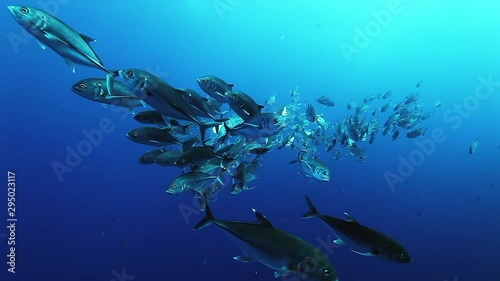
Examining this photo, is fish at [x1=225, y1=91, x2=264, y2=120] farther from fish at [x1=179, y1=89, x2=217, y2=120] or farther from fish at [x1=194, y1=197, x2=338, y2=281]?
fish at [x1=194, y1=197, x2=338, y2=281]

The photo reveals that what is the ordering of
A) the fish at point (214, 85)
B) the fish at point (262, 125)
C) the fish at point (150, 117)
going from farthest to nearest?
the fish at point (214, 85) < the fish at point (150, 117) < the fish at point (262, 125)

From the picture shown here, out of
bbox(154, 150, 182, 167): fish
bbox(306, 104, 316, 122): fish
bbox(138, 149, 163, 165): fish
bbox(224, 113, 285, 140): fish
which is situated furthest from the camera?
bbox(306, 104, 316, 122): fish

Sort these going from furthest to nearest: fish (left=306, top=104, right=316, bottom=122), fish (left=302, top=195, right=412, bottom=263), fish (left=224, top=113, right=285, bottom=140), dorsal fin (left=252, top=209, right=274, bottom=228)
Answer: fish (left=306, top=104, right=316, bottom=122)
fish (left=224, top=113, right=285, bottom=140)
fish (left=302, top=195, right=412, bottom=263)
dorsal fin (left=252, top=209, right=274, bottom=228)

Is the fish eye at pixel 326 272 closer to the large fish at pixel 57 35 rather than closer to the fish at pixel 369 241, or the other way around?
the fish at pixel 369 241

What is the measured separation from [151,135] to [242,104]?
43.6 inches

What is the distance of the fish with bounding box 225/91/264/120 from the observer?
3.34 metres

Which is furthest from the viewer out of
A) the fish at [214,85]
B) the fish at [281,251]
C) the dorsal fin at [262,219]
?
the fish at [214,85]

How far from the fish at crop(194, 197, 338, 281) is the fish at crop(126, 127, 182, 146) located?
161cm

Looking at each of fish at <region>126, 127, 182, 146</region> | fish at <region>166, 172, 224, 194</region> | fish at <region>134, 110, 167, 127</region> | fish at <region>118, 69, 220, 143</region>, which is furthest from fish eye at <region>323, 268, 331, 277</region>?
fish at <region>134, 110, 167, 127</region>

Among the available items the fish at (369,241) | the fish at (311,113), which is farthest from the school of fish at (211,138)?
the fish at (311,113)

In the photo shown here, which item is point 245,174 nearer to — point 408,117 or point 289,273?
point 289,273

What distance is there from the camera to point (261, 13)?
26.1 meters

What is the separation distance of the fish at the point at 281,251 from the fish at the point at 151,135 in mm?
1610

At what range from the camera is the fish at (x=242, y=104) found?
3.34 metres
